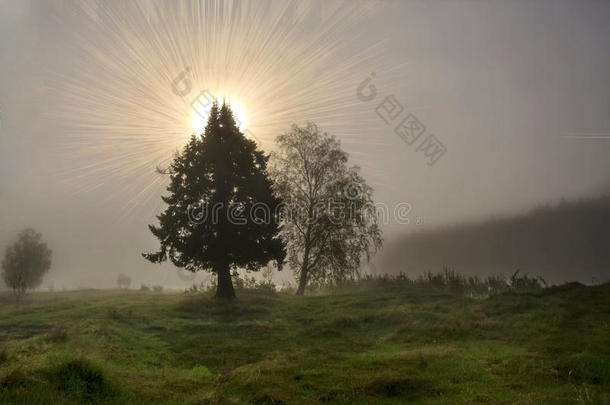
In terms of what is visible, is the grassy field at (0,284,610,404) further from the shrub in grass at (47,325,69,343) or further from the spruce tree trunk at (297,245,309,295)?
the spruce tree trunk at (297,245,309,295)

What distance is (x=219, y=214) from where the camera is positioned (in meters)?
26.6

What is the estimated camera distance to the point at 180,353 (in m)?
13.1

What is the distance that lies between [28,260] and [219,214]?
2022 inches

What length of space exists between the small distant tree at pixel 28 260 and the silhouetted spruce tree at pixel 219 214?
148 feet

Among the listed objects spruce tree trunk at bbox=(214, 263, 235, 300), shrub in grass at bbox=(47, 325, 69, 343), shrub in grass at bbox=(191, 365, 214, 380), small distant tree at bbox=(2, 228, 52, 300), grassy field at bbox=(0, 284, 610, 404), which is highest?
small distant tree at bbox=(2, 228, 52, 300)

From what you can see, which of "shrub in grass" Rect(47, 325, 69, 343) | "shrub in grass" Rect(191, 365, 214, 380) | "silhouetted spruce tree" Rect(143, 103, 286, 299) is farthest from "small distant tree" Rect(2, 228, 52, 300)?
"shrub in grass" Rect(191, 365, 214, 380)

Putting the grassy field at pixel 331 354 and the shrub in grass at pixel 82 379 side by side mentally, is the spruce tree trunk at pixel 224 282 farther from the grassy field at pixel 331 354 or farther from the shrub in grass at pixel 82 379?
the shrub in grass at pixel 82 379

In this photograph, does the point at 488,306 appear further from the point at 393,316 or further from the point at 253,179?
the point at 253,179

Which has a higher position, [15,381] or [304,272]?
[304,272]

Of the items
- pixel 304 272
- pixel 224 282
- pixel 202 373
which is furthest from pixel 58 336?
pixel 304 272

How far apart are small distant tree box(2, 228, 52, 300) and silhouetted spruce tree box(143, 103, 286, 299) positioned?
45144 mm

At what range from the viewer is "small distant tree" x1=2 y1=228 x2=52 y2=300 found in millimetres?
57188

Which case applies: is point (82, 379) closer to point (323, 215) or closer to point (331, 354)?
point (331, 354)

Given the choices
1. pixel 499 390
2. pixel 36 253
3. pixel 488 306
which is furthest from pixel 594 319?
pixel 36 253
